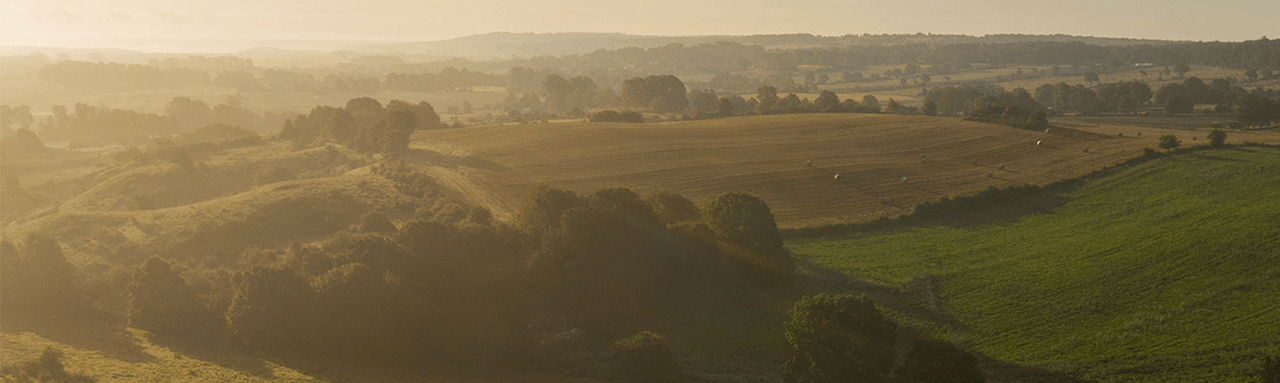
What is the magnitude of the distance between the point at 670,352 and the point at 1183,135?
7310 centimetres

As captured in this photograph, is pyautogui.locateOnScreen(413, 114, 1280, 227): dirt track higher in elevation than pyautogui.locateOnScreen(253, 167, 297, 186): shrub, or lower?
higher

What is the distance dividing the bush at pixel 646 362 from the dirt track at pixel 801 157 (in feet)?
90.4

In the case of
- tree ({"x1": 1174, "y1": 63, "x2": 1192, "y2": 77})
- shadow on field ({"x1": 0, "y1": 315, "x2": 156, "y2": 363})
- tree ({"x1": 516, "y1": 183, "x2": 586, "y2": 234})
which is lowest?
shadow on field ({"x1": 0, "y1": 315, "x2": 156, "y2": 363})

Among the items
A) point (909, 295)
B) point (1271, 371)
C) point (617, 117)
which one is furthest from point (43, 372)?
point (617, 117)

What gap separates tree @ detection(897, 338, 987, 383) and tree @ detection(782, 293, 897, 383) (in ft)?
3.95

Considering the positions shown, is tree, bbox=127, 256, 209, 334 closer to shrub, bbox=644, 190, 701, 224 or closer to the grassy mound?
the grassy mound

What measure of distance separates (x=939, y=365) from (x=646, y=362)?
11.1 m

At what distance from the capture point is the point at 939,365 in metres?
26.2

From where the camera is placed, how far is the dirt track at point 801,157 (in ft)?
214

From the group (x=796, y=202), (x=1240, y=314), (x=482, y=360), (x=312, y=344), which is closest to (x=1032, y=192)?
(x=796, y=202)

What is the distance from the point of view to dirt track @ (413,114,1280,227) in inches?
2569

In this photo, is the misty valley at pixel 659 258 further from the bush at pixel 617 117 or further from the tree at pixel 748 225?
the bush at pixel 617 117

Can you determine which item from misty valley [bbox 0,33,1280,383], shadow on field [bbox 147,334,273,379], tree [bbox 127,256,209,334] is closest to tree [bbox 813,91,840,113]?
misty valley [bbox 0,33,1280,383]

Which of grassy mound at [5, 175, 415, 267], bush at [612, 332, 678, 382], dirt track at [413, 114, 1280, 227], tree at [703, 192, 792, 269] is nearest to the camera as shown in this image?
bush at [612, 332, 678, 382]
